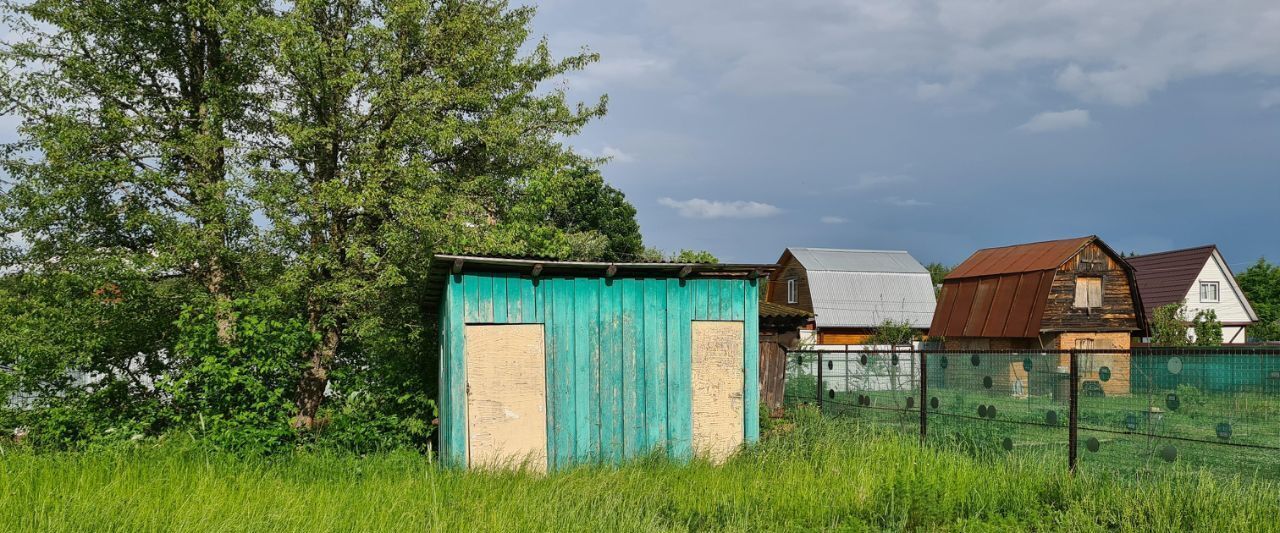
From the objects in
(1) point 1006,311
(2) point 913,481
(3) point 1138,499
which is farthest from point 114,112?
(1) point 1006,311

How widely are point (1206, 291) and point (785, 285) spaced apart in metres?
17.5

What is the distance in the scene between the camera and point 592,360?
983cm

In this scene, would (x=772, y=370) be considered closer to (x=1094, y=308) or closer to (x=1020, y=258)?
(x=1094, y=308)

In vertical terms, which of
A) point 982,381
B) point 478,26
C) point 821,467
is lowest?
point 821,467

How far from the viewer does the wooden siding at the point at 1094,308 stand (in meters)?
25.7

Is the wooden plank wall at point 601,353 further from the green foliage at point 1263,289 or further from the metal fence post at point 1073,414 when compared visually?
the green foliage at point 1263,289

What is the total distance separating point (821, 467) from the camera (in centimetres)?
916

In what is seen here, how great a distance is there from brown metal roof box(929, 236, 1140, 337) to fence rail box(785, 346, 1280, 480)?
44.7 feet

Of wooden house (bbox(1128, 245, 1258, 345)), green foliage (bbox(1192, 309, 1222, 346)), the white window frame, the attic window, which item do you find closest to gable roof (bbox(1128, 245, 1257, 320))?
wooden house (bbox(1128, 245, 1258, 345))

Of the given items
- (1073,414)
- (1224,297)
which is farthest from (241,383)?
(1224,297)

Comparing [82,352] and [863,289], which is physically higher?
[863,289]

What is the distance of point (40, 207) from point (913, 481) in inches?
478

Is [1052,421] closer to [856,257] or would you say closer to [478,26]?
[478,26]

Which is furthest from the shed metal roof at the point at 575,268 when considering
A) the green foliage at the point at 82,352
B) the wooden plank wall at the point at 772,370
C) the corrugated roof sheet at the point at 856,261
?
the corrugated roof sheet at the point at 856,261
